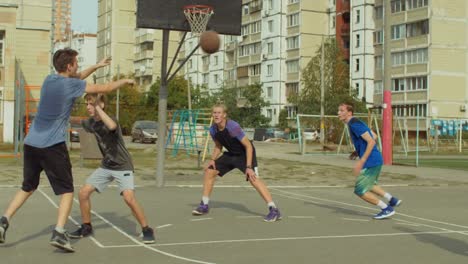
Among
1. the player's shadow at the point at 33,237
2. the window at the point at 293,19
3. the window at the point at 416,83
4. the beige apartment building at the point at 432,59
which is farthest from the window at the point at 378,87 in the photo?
the player's shadow at the point at 33,237

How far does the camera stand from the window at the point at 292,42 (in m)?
81.4

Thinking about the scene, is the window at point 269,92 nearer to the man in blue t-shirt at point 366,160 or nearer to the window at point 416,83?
the window at point 416,83

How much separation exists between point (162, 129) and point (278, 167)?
873cm

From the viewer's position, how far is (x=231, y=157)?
10359 millimetres

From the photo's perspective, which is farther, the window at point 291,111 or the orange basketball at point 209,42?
the window at point 291,111

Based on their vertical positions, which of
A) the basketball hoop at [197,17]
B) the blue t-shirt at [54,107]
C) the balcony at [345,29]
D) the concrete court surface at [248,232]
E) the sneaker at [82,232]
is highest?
the balcony at [345,29]

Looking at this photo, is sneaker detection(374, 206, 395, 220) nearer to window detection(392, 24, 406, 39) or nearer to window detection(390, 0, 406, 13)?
window detection(392, 24, 406, 39)

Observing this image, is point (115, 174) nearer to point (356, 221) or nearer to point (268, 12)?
point (356, 221)

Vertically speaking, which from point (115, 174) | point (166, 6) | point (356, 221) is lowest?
point (356, 221)

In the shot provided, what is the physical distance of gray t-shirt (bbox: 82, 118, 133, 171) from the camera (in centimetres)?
802

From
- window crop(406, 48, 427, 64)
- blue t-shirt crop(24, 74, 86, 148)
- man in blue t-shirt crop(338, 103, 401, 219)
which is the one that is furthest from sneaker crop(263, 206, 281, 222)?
window crop(406, 48, 427, 64)

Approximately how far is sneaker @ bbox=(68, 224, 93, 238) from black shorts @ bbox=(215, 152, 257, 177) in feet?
8.76

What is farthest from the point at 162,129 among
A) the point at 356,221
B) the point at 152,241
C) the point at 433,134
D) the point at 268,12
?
the point at 268,12

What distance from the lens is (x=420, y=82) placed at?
214 ft
